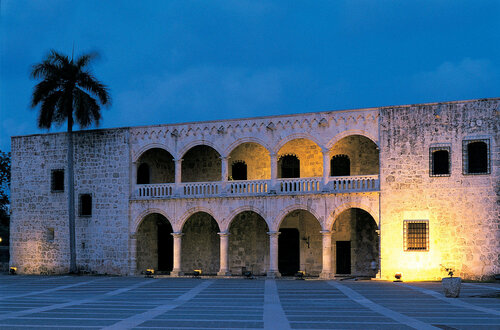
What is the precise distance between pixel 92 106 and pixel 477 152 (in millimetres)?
18588

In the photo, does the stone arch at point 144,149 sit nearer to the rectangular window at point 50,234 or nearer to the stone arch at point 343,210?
the rectangular window at point 50,234

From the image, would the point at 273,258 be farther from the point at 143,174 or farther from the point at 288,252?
the point at 143,174

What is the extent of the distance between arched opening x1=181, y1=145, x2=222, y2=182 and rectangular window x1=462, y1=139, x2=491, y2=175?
12.7 metres

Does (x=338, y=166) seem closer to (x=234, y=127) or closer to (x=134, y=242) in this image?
(x=234, y=127)

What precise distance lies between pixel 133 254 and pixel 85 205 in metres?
4.12

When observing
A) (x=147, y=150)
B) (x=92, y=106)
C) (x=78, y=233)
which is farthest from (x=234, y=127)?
(x=78, y=233)

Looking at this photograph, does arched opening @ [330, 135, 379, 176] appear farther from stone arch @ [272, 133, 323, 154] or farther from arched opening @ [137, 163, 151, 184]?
arched opening @ [137, 163, 151, 184]

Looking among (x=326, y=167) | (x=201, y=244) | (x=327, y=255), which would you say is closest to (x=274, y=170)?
(x=326, y=167)

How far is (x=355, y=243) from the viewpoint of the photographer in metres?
29.0

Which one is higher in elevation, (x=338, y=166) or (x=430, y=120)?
(x=430, y=120)

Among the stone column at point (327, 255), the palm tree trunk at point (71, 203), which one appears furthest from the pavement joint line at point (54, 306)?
the stone column at point (327, 255)

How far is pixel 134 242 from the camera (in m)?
30.3

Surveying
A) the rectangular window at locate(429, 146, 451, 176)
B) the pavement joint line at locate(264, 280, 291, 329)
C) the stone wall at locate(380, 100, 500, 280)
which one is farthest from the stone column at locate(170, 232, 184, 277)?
the rectangular window at locate(429, 146, 451, 176)

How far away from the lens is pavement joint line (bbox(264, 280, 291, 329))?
13297 millimetres
